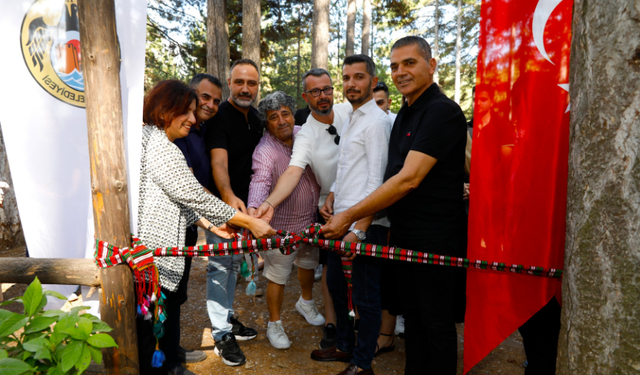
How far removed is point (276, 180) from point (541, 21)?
88.7 inches

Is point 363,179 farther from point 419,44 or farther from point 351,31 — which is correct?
point 351,31

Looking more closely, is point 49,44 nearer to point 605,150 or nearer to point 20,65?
point 20,65

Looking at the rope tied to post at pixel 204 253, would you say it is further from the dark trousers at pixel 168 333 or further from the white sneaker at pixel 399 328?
the white sneaker at pixel 399 328

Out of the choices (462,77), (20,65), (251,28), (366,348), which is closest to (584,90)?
(366,348)

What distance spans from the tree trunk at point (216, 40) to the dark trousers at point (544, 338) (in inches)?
328

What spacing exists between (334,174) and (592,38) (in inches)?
83.6

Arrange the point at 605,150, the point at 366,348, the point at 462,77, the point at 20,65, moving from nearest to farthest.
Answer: the point at 605,150 → the point at 20,65 → the point at 366,348 → the point at 462,77

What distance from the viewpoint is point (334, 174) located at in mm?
3439

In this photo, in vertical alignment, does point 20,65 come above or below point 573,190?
above

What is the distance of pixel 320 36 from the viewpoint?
884 centimetres

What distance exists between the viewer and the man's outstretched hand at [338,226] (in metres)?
2.74

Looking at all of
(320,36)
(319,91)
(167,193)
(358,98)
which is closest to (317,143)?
(319,91)

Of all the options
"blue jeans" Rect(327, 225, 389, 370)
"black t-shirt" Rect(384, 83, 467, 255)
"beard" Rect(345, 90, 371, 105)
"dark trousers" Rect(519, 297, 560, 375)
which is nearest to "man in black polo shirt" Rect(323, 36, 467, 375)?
"black t-shirt" Rect(384, 83, 467, 255)

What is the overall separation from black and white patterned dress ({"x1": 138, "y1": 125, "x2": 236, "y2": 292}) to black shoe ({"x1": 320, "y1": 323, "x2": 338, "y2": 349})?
1637mm
